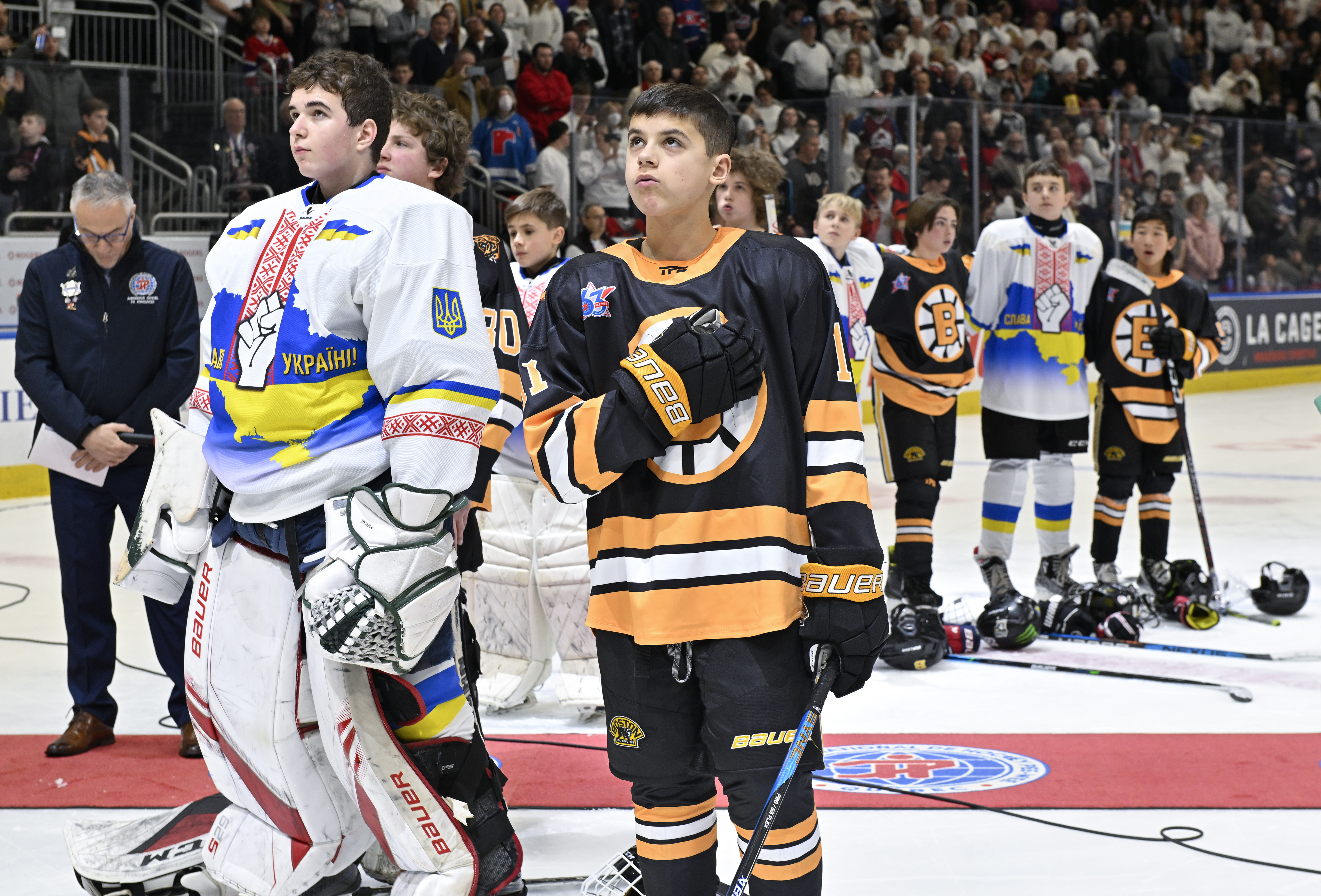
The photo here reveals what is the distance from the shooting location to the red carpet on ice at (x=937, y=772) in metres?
3.52

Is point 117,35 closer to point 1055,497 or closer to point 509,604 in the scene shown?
point 509,604

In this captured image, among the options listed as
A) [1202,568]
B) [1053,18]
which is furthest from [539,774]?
[1053,18]

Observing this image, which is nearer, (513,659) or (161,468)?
(161,468)

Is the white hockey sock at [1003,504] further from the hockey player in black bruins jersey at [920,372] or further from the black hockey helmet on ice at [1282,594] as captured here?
the black hockey helmet on ice at [1282,594]

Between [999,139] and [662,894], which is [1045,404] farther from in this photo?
[999,139]

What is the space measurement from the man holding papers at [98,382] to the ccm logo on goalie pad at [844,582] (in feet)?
8.15

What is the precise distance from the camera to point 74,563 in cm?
413

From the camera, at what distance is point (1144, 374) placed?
5641mm

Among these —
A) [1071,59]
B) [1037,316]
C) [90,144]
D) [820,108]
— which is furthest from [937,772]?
[1071,59]

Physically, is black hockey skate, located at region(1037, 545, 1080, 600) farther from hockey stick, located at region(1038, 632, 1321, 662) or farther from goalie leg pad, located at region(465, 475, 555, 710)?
goalie leg pad, located at region(465, 475, 555, 710)

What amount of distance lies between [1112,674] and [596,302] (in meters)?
3.12

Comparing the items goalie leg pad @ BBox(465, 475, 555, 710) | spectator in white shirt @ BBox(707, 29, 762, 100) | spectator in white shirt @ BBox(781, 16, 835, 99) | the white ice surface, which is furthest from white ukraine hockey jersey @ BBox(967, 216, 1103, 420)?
spectator in white shirt @ BBox(781, 16, 835, 99)

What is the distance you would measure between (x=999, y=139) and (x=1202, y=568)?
631cm

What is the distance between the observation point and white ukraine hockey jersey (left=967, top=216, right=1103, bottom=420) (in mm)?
5551
